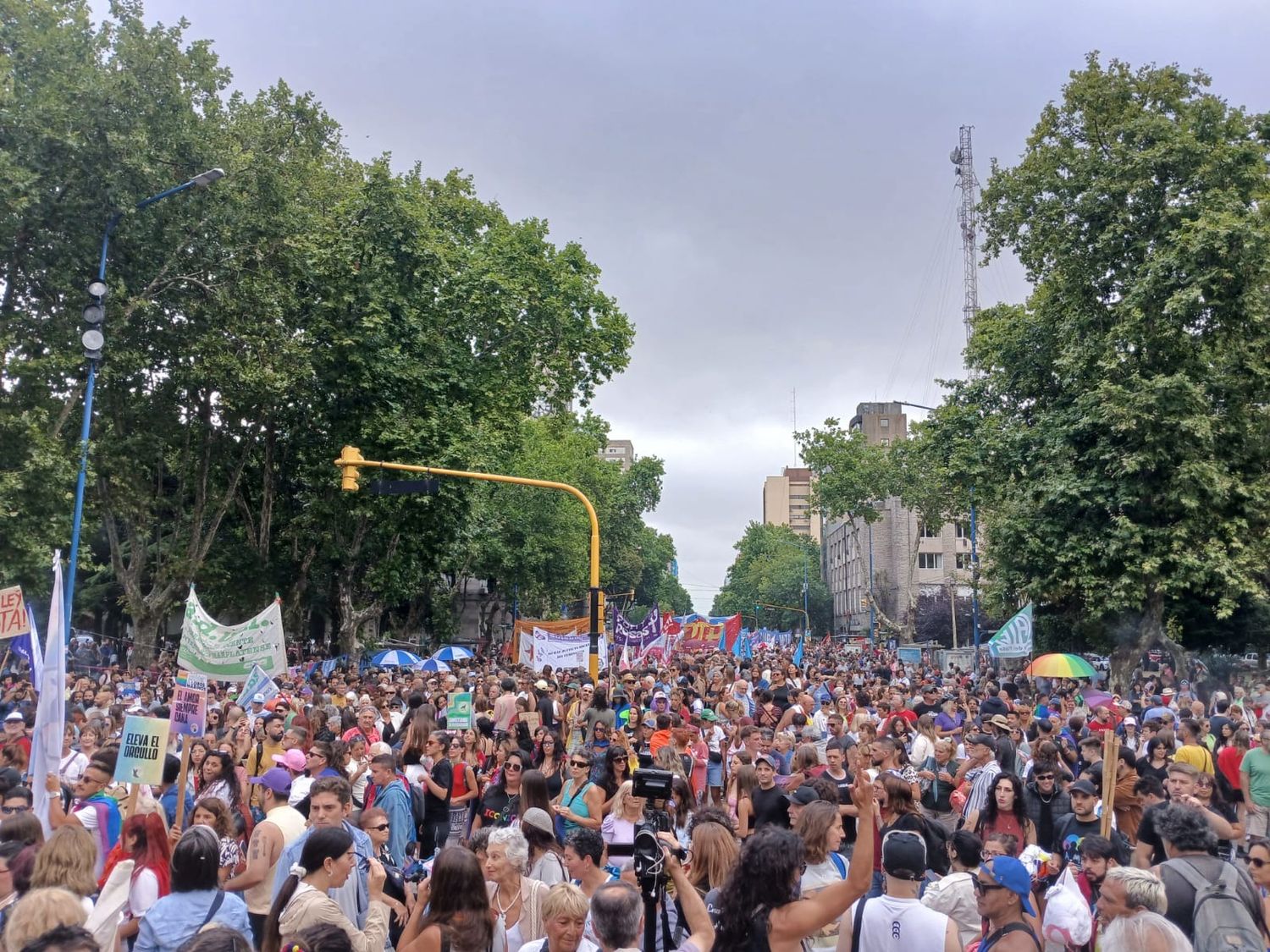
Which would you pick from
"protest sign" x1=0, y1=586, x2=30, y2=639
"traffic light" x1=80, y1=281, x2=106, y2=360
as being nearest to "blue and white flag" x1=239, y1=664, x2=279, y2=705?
"protest sign" x1=0, y1=586, x2=30, y2=639

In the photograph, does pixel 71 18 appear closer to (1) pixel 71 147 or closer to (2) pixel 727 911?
(1) pixel 71 147

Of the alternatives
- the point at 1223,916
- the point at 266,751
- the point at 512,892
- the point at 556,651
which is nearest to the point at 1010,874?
the point at 1223,916

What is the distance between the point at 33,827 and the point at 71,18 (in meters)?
21.2

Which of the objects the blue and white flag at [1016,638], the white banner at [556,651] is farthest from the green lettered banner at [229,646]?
the blue and white flag at [1016,638]

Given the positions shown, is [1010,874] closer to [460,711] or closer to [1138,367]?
[460,711]

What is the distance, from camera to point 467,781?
969 cm

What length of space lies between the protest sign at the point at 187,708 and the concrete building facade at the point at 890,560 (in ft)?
178

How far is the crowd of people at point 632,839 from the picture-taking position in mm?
4477

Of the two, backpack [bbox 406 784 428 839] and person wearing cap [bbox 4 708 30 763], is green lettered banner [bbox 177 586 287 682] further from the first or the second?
backpack [bbox 406 784 428 839]

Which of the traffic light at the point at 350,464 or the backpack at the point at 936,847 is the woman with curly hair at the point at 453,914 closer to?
the backpack at the point at 936,847

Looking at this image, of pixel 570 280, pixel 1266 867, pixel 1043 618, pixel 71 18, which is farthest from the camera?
pixel 570 280

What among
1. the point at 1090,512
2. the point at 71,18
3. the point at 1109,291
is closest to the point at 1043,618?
the point at 1090,512

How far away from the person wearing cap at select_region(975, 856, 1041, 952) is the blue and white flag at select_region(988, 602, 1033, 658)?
61.5 feet

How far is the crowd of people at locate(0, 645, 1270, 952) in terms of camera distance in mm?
4477
